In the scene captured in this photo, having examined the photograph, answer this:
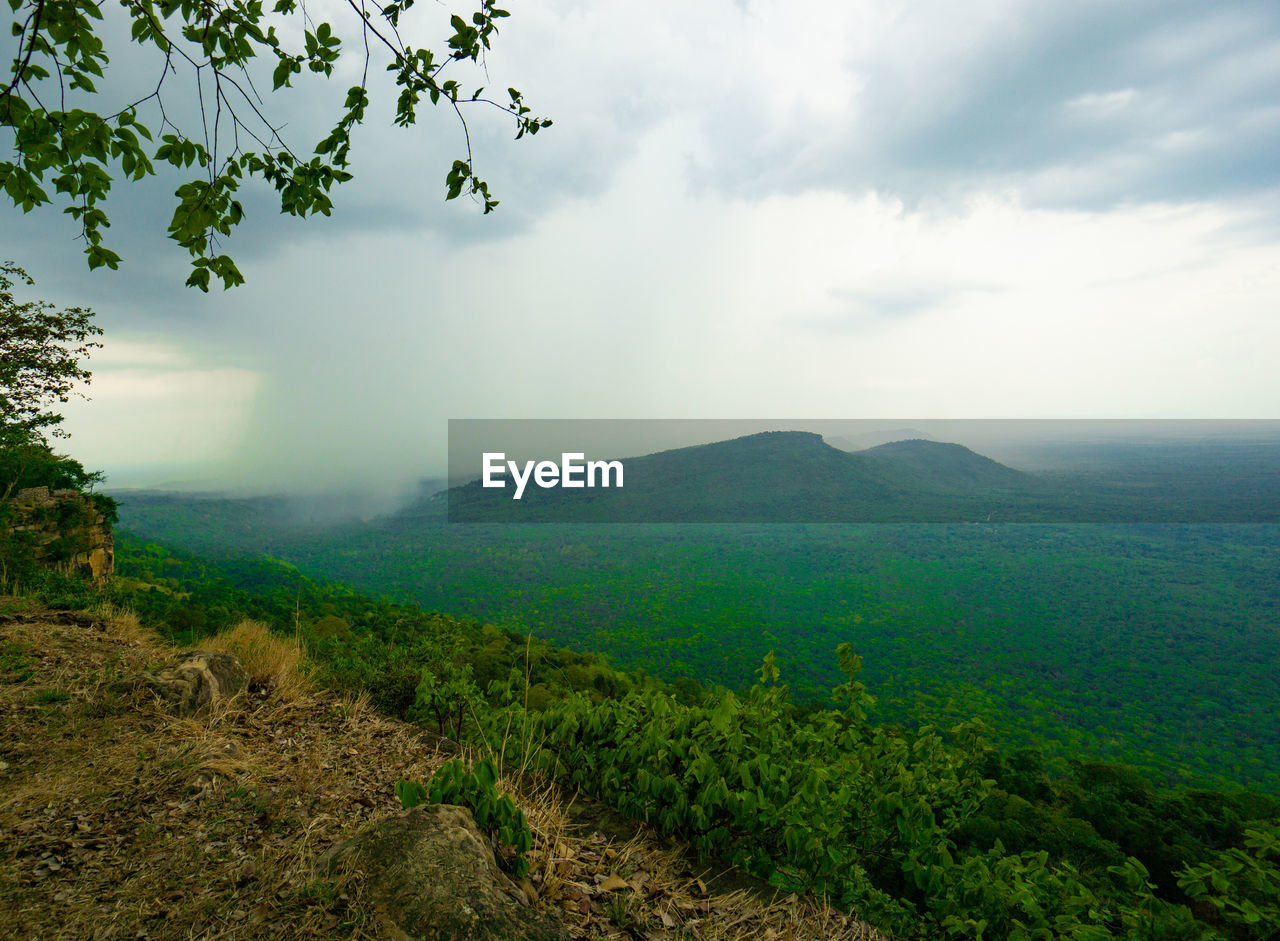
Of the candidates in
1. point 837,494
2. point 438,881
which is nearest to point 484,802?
point 438,881

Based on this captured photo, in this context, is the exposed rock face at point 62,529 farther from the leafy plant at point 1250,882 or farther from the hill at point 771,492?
the hill at point 771,492

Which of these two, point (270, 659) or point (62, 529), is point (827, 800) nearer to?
point (270, 659)

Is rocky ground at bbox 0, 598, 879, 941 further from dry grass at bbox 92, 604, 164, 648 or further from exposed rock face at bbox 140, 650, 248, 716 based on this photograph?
dry grass at bbox 92, 604, 164, 648

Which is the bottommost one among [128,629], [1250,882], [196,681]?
[1250,882]

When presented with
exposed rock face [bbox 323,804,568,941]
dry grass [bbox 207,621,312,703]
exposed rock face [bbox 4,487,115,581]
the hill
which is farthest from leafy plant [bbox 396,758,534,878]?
the hill

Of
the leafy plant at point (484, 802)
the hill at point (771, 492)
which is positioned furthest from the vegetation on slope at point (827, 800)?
the hill at point (771, 492)

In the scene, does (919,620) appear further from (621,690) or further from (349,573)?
(349,573)
